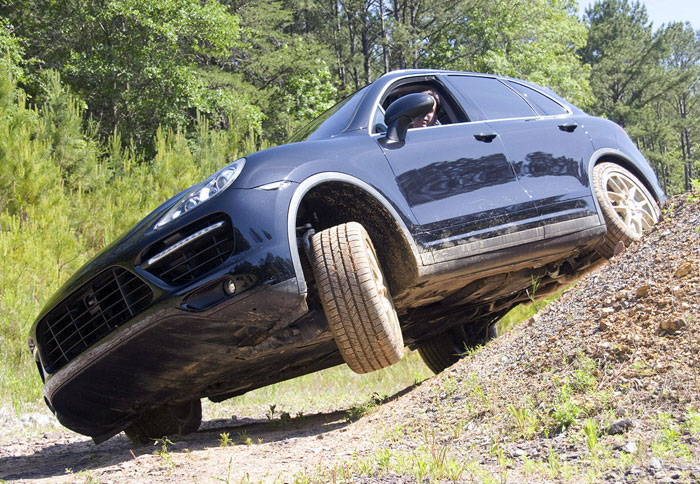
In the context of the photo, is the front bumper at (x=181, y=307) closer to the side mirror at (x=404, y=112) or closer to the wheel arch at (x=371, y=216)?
the wheel arch at (x=371, y=216)

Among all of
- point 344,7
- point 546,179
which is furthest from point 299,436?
point 344,7

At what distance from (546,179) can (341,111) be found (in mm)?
1483

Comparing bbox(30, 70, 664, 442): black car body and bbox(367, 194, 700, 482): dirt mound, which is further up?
bbox(30, 70, 664, 442): black car body

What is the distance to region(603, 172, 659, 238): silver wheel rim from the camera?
5027 mm

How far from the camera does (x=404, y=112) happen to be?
3705 mm

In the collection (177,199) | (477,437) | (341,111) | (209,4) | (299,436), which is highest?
(209,4)

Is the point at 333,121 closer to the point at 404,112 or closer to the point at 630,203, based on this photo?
the point at 404,112

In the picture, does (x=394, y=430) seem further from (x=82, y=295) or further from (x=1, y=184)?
(x=1, y=184)

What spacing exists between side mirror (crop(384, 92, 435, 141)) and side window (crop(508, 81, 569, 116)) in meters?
1.70

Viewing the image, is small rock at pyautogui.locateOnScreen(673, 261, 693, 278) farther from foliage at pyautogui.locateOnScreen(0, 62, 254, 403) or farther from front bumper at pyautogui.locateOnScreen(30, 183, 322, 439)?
foliage at pyautogui.locateOnScreen(0, 62, 254, 403)

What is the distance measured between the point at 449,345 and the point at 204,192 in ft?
10.6

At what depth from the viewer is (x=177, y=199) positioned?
A: 3383mm

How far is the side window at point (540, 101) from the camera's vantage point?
5.12 metres

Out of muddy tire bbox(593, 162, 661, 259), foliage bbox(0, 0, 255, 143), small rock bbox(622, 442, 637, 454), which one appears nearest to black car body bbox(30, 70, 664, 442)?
muddy tire bbox(593, 162, 661, 259)
